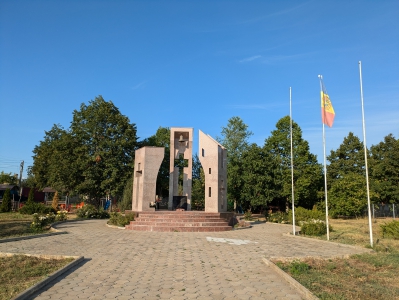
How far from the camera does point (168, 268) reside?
7.04 m

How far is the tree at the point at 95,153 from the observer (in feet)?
92.3

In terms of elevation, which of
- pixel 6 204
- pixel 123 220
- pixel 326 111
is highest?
pixel 326 111

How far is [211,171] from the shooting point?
18219 millimetres

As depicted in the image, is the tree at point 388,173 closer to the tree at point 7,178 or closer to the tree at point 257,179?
the tree at point 257,179

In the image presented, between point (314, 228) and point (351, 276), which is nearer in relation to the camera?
point (351, 276)

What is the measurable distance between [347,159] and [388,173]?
580 centimetres

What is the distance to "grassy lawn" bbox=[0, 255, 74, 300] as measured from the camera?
16.9ft

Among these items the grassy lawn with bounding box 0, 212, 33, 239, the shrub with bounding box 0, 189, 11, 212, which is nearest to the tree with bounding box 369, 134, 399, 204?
the grassy lawn with bounding box 0, 212, 33, 239

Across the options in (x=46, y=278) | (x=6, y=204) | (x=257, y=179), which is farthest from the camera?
(x=6, y=204)

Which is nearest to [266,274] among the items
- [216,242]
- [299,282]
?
[299,282]

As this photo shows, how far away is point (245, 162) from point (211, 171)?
11.8 meters

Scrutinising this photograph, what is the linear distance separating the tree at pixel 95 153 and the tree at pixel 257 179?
36.5ft

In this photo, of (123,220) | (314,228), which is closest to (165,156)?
(123,220)

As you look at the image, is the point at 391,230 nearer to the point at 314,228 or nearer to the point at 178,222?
the point at 314,228
